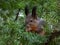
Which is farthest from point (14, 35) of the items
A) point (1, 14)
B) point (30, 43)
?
point (1, 14)

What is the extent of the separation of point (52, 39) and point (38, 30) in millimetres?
620

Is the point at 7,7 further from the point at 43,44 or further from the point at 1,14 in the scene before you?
the point at 43,44

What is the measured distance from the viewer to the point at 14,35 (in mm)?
1844

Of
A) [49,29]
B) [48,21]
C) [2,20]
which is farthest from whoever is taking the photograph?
[2,20]

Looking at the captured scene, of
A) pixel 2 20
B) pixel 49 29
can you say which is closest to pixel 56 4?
pixel 49 29

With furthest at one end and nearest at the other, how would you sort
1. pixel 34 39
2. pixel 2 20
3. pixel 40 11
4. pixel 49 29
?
pixel 2 20 → pixel 40 11 → pixel 49 29 → pixel 34 39

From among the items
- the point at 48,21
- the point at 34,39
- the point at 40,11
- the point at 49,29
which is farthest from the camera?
the point at 40,11

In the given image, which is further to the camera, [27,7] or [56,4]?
[27,7]

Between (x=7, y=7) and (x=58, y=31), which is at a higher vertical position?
(x=7, y=7)

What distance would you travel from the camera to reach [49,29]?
1.91 meters

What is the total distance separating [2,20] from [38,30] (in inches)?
15.8

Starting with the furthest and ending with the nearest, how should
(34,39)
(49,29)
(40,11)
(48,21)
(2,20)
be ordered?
(2,20) → (40,11) → (48,21) → (49,29) → (34,39)

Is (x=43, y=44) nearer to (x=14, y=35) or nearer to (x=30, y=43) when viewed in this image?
(x=30, y=43)

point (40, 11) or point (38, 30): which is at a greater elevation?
point (40, 11)
